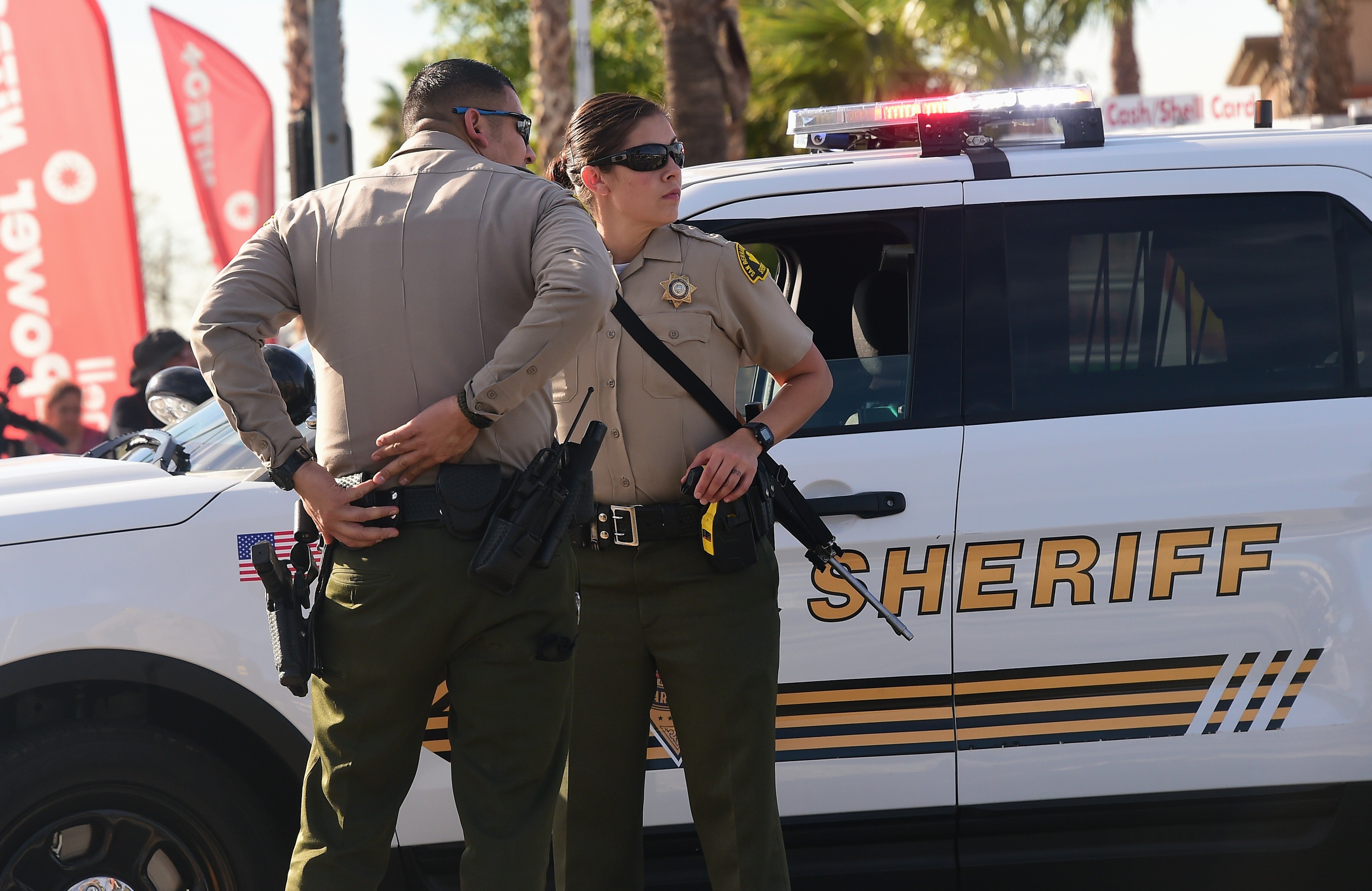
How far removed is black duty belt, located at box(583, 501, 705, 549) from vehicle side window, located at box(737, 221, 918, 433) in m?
0.49

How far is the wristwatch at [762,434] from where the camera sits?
246cm

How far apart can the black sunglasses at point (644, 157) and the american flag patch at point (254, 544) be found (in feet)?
3.27

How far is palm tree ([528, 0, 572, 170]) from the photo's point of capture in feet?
40.1

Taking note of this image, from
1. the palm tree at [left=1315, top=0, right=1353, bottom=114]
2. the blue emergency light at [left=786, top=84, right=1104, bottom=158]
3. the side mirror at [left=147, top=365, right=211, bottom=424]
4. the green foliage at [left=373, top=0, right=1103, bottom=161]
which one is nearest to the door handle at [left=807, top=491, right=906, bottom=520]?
the blue emergency light at [left=786, top=84, right=1104, bottom=158]

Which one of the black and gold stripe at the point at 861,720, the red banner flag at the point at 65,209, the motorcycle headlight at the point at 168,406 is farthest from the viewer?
the red banner flag at the point at 65,209

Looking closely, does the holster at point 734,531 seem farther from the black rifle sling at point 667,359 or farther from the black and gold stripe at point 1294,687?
the black and gold stripe at point 1294,687

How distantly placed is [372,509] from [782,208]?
4.02 feet

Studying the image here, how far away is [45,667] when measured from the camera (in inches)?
102

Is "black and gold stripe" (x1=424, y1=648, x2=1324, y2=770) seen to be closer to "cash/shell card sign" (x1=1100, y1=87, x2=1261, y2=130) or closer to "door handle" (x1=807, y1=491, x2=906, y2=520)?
"door handle" (x1=807, y1=491, x2=906, y2=520)

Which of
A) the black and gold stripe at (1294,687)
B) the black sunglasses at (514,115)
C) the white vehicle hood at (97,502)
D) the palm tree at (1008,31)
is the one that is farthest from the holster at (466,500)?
the palm tree at (1008,31)

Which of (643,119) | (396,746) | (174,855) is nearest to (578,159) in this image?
(643,119)

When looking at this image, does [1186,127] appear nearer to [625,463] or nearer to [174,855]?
[625,463]

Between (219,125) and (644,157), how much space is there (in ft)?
26.7

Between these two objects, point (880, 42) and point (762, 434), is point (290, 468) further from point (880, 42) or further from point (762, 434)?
point (880, 42)
